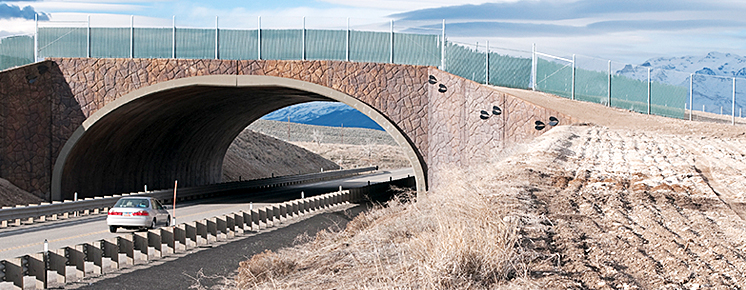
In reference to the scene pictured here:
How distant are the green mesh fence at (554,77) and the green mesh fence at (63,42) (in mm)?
20763

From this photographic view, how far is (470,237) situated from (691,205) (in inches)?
244

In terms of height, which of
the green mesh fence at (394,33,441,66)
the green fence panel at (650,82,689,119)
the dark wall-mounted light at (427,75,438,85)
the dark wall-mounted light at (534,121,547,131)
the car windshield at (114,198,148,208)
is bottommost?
the car windshield at (114,198,148,208)

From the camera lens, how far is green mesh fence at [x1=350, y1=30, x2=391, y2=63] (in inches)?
1250

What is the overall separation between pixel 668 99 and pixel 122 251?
93.0 ft

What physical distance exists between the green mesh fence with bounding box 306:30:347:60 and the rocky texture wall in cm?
415

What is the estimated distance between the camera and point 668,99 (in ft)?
115

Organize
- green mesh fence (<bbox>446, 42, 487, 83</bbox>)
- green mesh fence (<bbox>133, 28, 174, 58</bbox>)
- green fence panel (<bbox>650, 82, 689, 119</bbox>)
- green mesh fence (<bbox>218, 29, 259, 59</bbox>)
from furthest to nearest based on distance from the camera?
green fence panel (<bbox>650, 82, 689, 119</bbox>) < green mesh fence (<bbox>133, 28, 174, 58</bbox>) < green mesh fence (<bbox>218, 29, 259, 59</bbox>) < green mesh fence (<bbox>446, 42, 487, 83</bbox>)

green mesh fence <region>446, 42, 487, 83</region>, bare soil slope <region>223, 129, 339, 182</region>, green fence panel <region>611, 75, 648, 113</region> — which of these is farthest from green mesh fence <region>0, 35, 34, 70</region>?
green fence panel <region>611, 75, 648, 113</region>

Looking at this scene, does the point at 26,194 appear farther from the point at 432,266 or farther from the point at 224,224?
the point at 432,266

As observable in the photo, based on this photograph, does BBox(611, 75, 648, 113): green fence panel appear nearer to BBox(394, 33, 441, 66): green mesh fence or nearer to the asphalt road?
BBox(394, 33, 441, 66): green mesh fence

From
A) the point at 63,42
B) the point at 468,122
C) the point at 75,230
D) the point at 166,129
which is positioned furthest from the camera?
the point at 166,129

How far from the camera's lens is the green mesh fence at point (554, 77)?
34344mm

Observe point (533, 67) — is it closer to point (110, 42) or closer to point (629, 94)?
point (629, 94)

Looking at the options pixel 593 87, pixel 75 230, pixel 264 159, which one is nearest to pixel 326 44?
pixel 593 87
